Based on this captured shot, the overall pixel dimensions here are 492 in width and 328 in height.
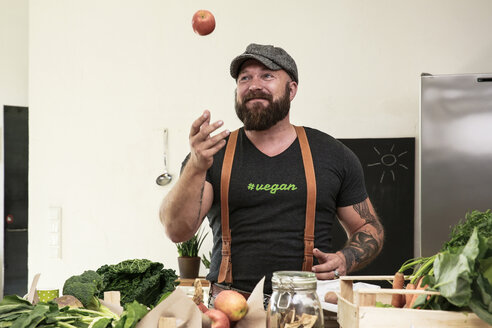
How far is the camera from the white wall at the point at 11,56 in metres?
4.67

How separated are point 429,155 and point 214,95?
4.93 ft

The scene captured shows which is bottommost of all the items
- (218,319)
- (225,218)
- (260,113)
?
(218,319)

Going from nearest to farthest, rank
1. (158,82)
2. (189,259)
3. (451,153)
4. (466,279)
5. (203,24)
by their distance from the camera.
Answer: (466,279) → (203,24) → (451,153) → (189,259) → (158,82)

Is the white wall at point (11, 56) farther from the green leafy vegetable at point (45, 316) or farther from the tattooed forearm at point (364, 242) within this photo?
→ the green leafy vegetable at point (45, 316)

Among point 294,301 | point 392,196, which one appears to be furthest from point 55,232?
point 294,301

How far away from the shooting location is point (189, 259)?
3.58 meters

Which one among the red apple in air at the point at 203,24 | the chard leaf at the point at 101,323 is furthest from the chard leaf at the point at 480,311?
the red apple in air at the point at 203,24

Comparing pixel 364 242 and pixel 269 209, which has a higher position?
pixel 269 209

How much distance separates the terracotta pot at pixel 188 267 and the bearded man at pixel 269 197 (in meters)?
1.59

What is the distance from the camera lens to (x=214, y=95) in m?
3.95

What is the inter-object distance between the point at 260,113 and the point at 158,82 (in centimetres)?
219

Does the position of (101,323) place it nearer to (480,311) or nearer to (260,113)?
(480,311)

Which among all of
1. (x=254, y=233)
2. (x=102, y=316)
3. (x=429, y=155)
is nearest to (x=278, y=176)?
(x=254, y=233)

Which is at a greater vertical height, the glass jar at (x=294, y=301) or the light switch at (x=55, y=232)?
the glass jar at (x=294, y=301)
